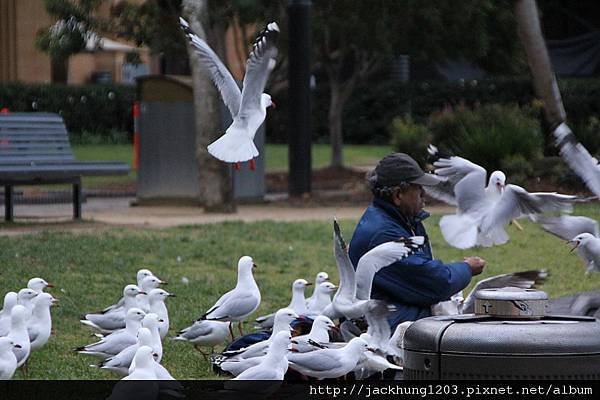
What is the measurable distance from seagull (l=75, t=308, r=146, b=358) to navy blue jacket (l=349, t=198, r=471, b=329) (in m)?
1.56

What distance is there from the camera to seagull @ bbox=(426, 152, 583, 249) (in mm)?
9336

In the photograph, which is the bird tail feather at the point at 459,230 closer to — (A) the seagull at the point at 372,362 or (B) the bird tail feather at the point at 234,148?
(B) the bird tail feather at the point at 234,148

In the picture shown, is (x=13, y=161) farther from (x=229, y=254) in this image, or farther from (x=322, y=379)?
(x=322, y=379)

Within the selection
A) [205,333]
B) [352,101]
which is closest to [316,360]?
[205,333]

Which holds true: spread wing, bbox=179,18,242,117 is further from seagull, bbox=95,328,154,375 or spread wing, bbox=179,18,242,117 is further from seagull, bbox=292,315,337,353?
seagull, bbox=95,328,154,375

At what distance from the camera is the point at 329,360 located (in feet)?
24.5

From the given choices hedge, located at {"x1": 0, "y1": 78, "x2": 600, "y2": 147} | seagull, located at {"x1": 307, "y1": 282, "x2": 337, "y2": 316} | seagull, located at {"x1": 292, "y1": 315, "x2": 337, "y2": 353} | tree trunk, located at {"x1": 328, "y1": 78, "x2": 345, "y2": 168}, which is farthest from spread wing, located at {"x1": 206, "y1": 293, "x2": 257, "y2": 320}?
hedge, located at {"x1": 0, "y1": 78, "x2": 600, "y2": 147}

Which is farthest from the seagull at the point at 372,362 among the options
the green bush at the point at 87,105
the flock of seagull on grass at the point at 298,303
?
the green bush at the point at 87,105

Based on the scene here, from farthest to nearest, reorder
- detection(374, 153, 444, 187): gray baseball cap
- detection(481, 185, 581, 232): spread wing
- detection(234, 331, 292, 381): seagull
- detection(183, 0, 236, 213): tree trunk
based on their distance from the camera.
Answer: detection(183, 0, 236, 213): tree trunk
detection(481, 185, 581, 232): spread wing
detection(374, 153, 444, 187): gray baseball cap
detection(234, 331, 292, 381): seagull

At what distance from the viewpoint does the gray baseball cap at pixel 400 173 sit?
25.5 feet

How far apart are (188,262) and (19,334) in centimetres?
509

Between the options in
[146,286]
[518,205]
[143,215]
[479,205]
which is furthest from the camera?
[143,215]

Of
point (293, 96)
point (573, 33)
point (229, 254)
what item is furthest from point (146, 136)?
point (573, 33)

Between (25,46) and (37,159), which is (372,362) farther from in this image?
(25,46)
